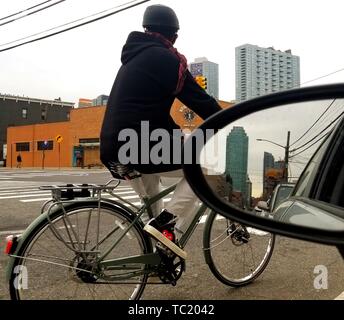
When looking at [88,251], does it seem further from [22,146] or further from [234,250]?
[22,146]

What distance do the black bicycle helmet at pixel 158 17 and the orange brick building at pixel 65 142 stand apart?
4332cm

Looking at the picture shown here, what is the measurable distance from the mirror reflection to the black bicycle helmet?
1.43 metres

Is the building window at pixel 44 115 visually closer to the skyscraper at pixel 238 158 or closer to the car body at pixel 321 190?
the skyscraper at pixel 238 158

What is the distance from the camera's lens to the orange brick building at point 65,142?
1896 inches

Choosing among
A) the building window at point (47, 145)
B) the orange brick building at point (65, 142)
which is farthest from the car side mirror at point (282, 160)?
the building window at point (47, 145)

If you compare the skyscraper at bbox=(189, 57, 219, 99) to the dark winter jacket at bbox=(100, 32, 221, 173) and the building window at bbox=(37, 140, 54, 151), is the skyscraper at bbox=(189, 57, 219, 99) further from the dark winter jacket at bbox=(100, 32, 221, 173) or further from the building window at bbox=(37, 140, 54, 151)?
the building window at bbox=(37, 140, 54, 151)

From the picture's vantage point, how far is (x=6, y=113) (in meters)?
68.8

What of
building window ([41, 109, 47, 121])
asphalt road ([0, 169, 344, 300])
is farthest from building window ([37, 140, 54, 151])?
asphalt road ([0, 169, 344, 300])

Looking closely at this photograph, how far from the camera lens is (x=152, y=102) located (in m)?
2.78

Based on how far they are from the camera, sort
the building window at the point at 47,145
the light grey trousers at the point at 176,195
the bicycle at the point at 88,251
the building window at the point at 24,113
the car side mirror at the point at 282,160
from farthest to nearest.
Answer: the building window at the point at 24,113
the building window at the point at 47,145
the light grey trousers at the point at 176,195
the bicycle at the point at 88,251
the car side mirror at the point at 282,160
